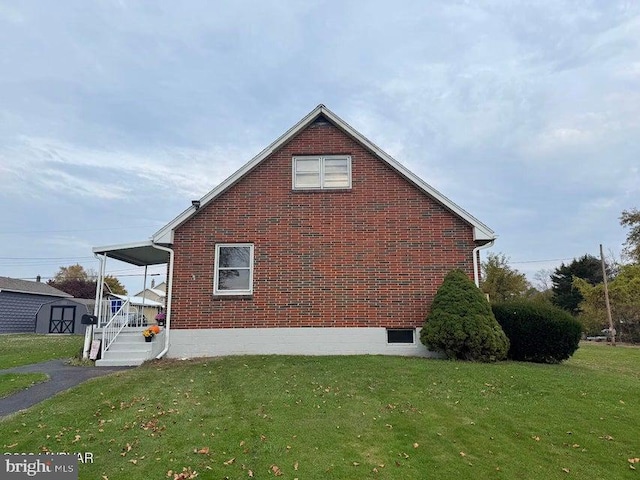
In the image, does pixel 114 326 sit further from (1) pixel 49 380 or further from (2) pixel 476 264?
(2) pixel 476 264

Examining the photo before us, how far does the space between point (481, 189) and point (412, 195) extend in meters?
11.3

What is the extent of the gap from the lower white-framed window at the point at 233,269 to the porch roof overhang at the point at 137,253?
215 cm

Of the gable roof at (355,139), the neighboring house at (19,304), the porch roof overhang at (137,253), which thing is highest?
the gable roof at (355,139)

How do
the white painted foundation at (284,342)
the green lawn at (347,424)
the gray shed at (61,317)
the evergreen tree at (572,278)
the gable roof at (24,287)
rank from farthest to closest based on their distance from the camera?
the evergreen tree at (572,278) → the gable roof at (24,287) → the gray shed at (61,317) → the white painted foundation at (284,342) → the green lawn at (347,424)

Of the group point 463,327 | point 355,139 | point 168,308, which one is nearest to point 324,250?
point 355,139

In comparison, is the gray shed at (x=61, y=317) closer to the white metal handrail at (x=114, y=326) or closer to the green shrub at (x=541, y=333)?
the white metal handrail at (x=114, y=326)

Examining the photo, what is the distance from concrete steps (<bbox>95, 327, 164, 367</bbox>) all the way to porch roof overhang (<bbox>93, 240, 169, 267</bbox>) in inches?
101

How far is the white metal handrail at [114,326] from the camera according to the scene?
491 inches

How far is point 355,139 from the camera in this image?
13.6 meters

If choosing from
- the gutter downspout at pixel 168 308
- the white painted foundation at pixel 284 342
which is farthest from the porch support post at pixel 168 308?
the white painted foundation at pixel 284 342

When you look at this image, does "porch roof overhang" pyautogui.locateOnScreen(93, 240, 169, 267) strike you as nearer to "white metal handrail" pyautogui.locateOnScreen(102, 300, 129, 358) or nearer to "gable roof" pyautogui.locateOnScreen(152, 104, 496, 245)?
"gable roof" pyautogui.locateOnScreen(152, 104, 496, 245)

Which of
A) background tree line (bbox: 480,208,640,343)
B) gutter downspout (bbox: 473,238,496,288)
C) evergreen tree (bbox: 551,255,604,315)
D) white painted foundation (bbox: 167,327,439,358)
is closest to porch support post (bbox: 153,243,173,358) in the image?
white painted foundation (bbox: 167,327,439,358)

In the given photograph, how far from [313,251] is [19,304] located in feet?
105

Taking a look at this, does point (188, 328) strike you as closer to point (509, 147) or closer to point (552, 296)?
point (509, 147)
